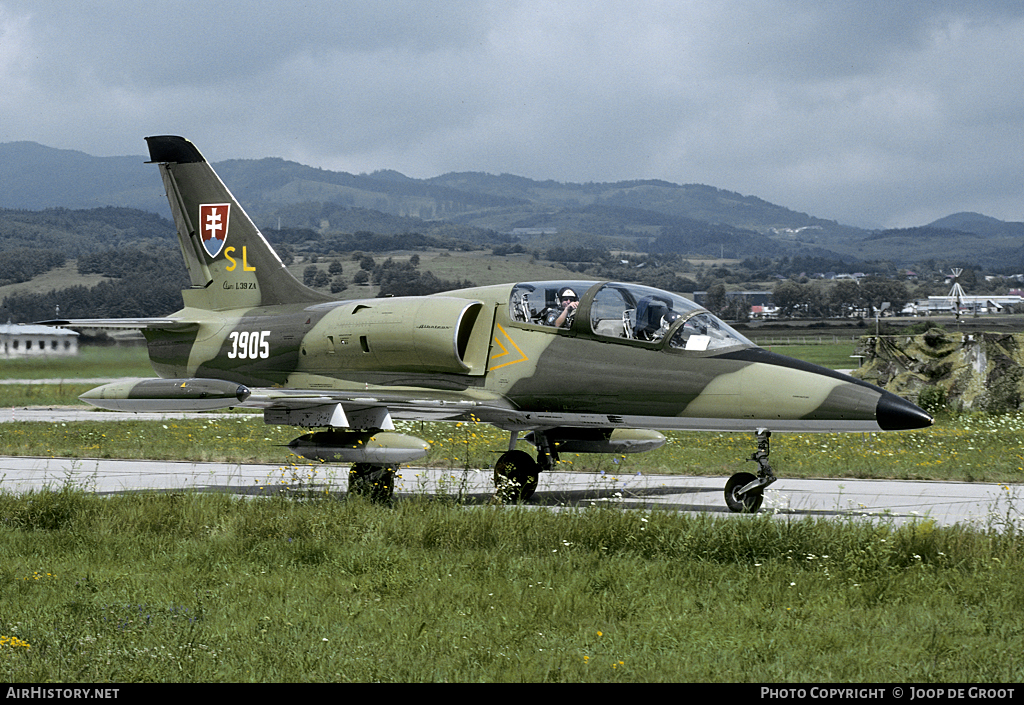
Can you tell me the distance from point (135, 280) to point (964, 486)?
133 meters

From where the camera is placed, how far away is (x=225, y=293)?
1587 cm

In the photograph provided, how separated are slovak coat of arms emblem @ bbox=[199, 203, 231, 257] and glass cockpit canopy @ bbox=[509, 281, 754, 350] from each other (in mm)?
5393

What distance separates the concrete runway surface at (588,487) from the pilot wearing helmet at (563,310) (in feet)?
6.31

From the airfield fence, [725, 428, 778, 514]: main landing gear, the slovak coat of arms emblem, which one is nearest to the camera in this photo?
[725, 428, 778, 514]: main landing gear

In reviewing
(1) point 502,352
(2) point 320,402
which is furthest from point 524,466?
(2) point 320,402

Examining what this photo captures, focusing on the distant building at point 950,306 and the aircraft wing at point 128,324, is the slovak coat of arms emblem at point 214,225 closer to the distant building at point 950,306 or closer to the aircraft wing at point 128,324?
the aircraft wing at point 128,324

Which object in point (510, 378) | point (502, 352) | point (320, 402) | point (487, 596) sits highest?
point (502, 352)

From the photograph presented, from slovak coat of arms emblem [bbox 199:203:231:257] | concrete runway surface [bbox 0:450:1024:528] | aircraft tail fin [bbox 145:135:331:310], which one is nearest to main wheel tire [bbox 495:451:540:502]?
concrete runway surface [bbox 0:450:1024:528]

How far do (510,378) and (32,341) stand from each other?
75.3ft

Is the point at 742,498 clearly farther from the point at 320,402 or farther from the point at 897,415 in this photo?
the point at 320,402

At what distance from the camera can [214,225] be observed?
16062 millimetres

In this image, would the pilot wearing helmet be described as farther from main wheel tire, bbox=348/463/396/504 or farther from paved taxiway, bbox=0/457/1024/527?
main wheel tire, bbox=348/463/396/504

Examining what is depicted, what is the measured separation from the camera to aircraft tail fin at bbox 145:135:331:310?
15750mm

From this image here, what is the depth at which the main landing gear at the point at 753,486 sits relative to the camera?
37.9 ft
